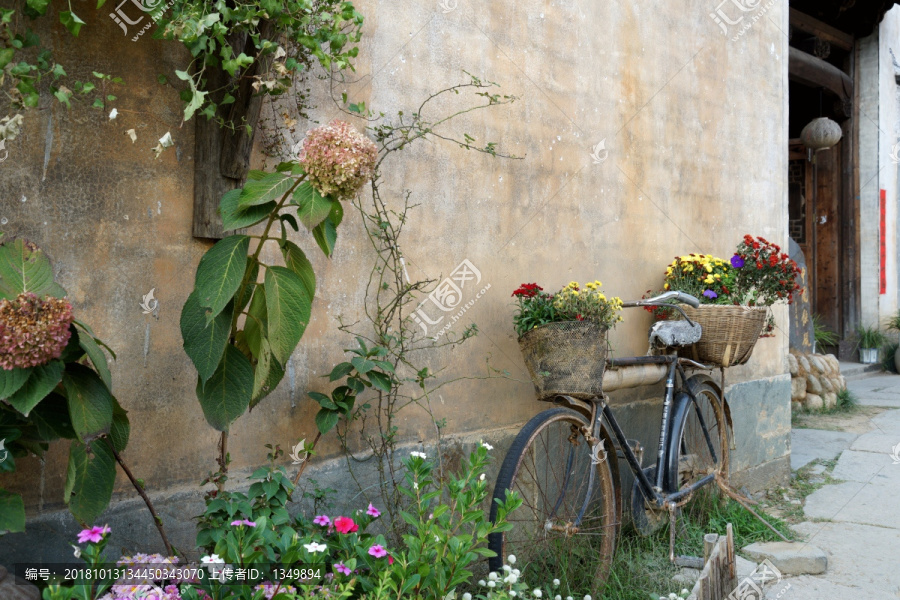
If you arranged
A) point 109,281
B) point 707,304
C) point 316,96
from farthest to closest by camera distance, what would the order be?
point 707,304 → point 316,96 → point 109,281

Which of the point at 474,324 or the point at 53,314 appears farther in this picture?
the point at 474,324

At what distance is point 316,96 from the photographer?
100 inches

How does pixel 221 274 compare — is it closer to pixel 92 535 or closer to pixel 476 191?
pixel 92 535

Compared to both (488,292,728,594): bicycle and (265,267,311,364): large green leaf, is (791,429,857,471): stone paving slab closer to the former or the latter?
(488,292,728,594): bicycle

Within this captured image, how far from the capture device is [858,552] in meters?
3.62

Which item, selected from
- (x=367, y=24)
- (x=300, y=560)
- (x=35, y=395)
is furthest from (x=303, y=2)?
(x=300, y=560)

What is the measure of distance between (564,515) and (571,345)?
759 millimetres

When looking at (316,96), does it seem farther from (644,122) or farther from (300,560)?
(644,122)

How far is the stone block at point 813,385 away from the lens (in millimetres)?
7500

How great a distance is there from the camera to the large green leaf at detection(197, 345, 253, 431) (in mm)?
1831

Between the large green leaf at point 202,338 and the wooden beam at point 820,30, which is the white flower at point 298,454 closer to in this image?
the large green leaf at point 202,338

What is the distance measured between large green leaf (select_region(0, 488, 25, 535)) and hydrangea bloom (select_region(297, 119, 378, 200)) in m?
0.97

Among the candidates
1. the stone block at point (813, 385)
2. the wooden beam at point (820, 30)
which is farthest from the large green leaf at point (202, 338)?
the wooden beam at point (820, 30)

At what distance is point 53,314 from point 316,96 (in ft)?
4.33
